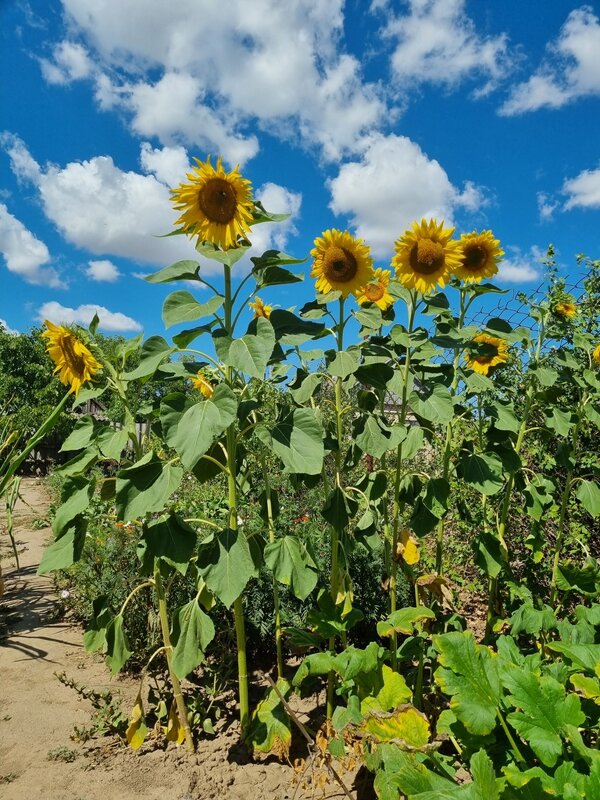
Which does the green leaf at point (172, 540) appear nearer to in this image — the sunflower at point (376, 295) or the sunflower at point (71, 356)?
the sunflower at point (71, 356)

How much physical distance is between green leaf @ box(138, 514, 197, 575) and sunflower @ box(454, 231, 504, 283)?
5.09 feet

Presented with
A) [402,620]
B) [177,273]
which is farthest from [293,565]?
[177,273]

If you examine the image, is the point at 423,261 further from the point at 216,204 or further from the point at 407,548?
the point at 407,548

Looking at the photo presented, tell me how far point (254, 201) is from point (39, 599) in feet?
11.6

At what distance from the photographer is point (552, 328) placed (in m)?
2.77

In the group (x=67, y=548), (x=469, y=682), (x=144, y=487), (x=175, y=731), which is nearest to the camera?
(x=469, y=682)

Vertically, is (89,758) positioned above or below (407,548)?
below

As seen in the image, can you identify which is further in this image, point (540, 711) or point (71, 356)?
point (71, 356)

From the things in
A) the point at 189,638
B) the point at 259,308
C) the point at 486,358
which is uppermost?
the point at 259,308

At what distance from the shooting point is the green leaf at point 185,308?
1734 mm

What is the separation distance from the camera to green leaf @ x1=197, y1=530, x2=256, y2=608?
1742mm

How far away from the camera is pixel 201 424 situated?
162 centimetres

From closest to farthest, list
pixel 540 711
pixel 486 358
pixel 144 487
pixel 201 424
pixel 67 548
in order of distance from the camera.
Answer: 1. pixel 540 711
2. pixel 201 424
3. pixel 144 487
4. pixel 67 548
5. pixel 486 358

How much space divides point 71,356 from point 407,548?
1492 millimetres
